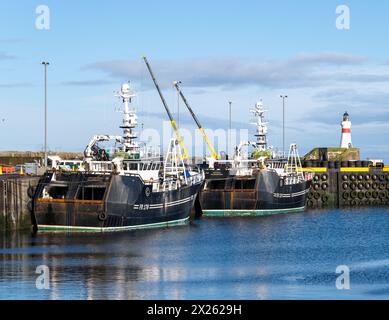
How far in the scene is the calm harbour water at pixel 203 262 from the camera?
4280cm

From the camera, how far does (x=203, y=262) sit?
175 feet

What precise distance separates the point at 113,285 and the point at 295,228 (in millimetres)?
35007

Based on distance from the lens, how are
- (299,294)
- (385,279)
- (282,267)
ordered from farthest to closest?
Answer: (282,267), (385,279), (299,294)

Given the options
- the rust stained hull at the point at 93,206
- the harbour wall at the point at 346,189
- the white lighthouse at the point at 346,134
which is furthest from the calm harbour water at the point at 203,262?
the white lighthouse at the point at 346,134

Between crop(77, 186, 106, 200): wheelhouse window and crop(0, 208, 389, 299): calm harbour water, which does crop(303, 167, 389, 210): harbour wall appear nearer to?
crop(0, 208, 389, 299): calm harbour water

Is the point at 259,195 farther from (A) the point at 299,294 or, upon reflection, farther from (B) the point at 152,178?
(A) the point at 299,294

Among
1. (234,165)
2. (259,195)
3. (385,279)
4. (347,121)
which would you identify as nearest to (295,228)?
(259,195)

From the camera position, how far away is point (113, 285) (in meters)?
44.4

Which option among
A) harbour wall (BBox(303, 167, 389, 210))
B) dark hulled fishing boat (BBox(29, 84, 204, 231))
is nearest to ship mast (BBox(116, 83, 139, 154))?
dark hulled fishing boat (BBox(29, 84, 204, 231))

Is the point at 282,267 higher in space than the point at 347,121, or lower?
lower

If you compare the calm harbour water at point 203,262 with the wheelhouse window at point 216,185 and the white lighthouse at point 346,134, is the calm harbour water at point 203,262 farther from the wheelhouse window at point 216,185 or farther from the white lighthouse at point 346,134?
the white lighthouse at point 346,134

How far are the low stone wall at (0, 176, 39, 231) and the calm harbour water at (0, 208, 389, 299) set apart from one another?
2249mm

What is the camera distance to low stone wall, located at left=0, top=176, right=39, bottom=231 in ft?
221

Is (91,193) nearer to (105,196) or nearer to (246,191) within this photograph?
(105,196)
